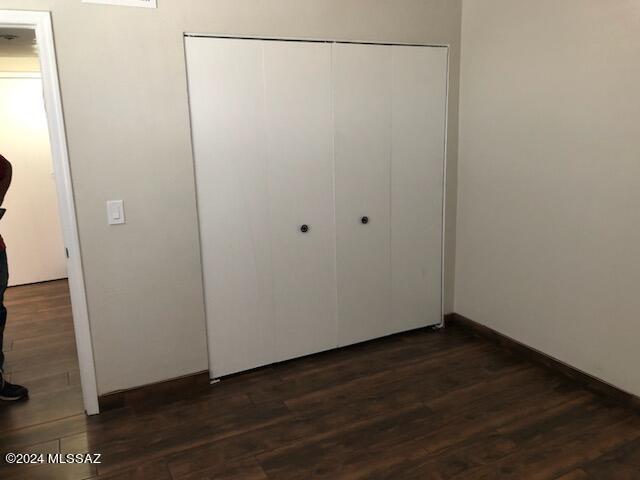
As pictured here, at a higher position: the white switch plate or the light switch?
the white switch plate

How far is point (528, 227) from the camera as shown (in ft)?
9.81

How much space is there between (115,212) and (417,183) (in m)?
1.92

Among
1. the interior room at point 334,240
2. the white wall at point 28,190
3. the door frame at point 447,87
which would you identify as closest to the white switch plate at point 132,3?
the interior room at point 334,240

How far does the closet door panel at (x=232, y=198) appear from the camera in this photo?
2615 mm

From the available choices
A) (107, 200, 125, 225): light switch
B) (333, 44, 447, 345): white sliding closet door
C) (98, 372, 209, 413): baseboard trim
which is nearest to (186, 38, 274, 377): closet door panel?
(98, 372, 209, 413): baseboard trim

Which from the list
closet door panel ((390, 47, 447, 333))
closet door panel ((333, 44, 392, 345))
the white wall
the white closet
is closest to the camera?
the white closet

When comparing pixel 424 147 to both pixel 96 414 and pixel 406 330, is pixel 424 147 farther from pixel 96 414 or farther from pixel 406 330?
pixel 96 414

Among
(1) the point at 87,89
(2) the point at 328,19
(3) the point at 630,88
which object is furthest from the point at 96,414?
(3) the point at 630,88

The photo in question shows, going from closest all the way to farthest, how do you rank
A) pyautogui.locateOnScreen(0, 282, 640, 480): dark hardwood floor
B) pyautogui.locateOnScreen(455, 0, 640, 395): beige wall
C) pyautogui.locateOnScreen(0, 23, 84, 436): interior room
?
pyautogui.locateOnScreen(0, 282, 640, 480): dark hardwood floor < pyautogui.locateOnScreen(455, 0, 640, 395): beige wall < pyautogui.locateOnScreen(0, 23, 84, 436): interior room

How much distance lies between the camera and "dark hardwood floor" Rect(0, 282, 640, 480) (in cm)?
215

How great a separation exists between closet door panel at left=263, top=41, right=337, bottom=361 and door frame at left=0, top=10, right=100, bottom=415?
104 cm

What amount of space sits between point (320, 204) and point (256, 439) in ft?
4.57

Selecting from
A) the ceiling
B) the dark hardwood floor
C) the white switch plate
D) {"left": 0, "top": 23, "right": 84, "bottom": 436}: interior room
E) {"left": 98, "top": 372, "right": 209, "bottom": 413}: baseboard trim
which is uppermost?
the ceiling

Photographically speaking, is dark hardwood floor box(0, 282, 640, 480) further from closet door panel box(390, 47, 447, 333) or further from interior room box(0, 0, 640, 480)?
closet door panel box(390, 47, 447, 333)
